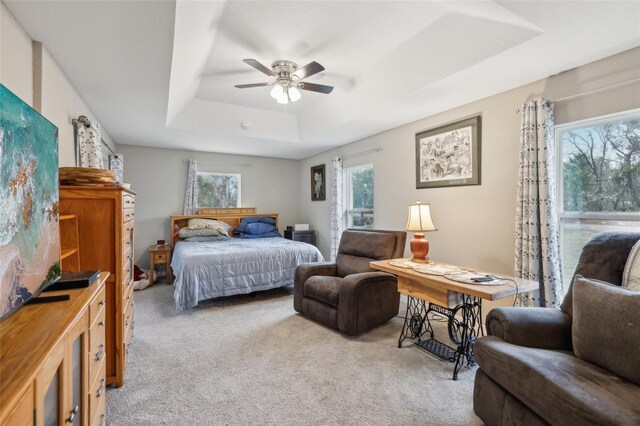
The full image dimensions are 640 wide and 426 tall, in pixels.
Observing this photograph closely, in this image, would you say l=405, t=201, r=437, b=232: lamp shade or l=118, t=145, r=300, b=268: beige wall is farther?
l=118, t=145, r=300, b=268: beige wall

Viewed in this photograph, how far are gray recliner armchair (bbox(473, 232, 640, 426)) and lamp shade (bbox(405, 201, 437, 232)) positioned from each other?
1098mm

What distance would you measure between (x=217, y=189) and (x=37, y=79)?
12.6 ft

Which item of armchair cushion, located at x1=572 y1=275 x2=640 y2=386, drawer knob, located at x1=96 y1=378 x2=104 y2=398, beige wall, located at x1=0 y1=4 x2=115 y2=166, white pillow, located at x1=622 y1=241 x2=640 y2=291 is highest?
beige wall, located at x1=0 y1=4 x2=115 y2=166

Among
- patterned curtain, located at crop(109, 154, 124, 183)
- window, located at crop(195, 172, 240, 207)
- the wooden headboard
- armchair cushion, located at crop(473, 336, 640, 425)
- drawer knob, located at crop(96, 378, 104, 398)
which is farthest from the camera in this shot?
window, located at crop(195, 172, 240, 207)

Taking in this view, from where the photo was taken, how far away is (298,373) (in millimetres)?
2188

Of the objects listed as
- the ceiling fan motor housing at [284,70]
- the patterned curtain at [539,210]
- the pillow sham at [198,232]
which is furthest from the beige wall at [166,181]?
the patterned curtain at [539,210]

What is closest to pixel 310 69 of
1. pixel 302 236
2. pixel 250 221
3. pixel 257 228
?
pixel 257 228

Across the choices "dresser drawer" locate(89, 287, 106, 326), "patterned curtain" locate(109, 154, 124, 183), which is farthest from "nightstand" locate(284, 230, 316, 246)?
"dresser drawer" locate(89, 287, 106, 326)

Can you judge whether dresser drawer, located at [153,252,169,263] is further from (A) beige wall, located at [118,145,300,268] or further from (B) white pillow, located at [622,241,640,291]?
(B) white pillow, located at [622,241,640,291]

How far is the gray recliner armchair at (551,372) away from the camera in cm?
117

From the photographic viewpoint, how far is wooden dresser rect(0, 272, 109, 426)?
2.31 ft

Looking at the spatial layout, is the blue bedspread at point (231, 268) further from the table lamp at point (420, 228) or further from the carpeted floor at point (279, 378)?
the table lamp at point (420, 228)

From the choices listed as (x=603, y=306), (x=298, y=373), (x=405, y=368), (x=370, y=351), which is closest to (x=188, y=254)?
(x=298, y=373)

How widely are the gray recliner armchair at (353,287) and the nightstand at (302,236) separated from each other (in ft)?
6.82
